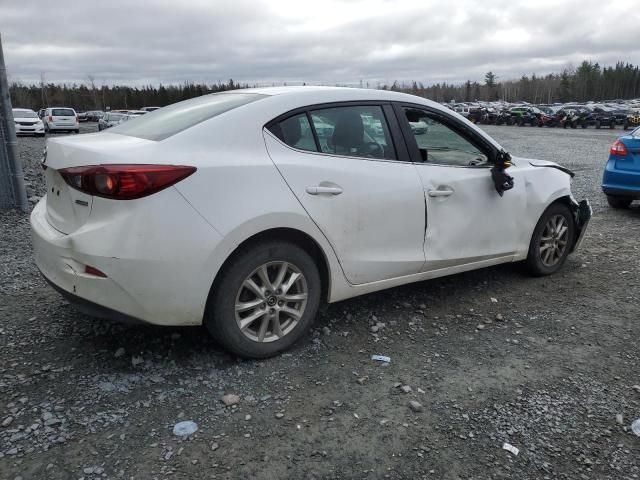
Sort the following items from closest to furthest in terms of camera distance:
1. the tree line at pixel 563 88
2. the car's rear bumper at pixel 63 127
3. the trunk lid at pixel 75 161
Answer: the trunk lid at pixel 75 161 < the car's rear bumper at pixel 63 127 < the tree line at pixel 563 88

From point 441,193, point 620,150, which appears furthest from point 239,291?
point 620,150

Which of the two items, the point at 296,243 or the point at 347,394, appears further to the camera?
the point at 296,243

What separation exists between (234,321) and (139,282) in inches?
23.6

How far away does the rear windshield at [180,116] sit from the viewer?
329 centimetres

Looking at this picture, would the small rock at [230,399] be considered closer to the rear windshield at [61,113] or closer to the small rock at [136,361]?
the small rock at [136,361]

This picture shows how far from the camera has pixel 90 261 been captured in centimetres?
288

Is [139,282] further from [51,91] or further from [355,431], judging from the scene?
[51,91]

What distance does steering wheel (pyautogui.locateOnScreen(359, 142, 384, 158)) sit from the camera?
3.71 meters

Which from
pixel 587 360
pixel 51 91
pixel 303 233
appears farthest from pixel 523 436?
pixel 51 91

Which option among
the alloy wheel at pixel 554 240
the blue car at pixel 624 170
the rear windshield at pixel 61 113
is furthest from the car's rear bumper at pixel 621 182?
the rear windshield at pixel 61 113

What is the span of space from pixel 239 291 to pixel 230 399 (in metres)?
0.59

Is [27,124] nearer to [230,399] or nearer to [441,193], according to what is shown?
[441,193]

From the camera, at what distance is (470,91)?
117250 mm

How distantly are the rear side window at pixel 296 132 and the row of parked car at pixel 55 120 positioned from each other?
19564 mm
